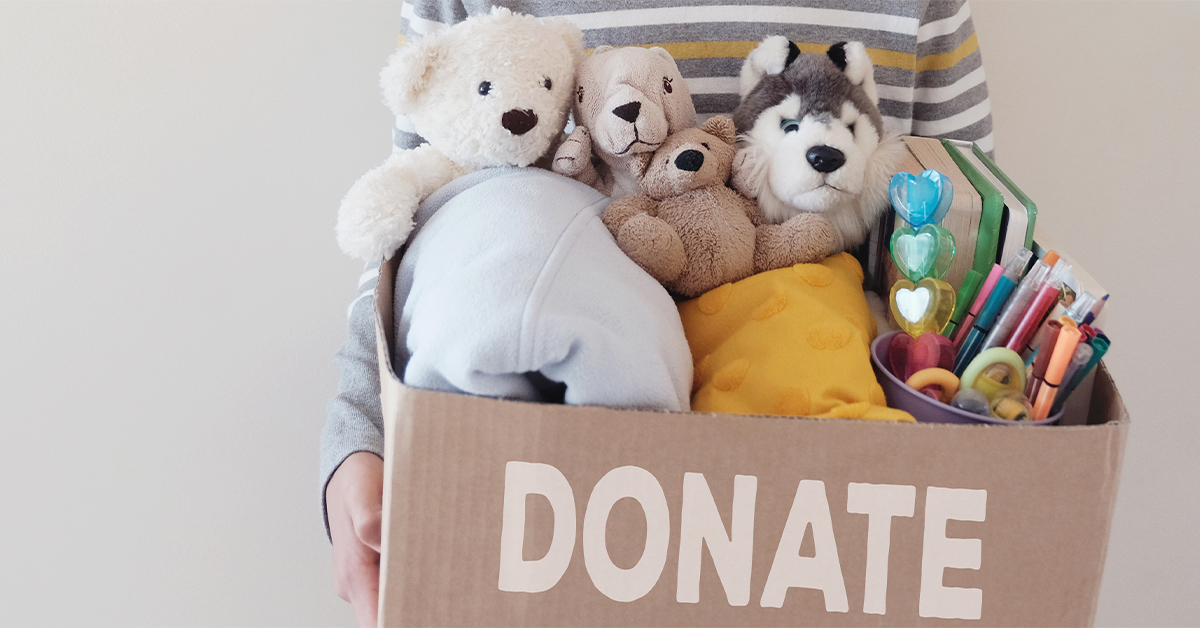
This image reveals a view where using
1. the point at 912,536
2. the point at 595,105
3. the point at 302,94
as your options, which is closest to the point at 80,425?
the point at 302,94

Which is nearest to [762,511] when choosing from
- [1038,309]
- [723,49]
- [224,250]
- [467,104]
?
[1038,309]

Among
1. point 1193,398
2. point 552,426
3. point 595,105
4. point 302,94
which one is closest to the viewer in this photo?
point 552,426

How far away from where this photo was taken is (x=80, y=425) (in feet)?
3.08

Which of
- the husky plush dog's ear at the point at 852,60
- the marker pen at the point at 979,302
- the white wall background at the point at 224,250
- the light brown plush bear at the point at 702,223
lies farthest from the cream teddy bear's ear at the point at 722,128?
the white wall background at the point at 224,250

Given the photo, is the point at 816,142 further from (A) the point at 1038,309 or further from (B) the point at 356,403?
(B) the point at 356,403

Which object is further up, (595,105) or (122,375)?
(595,105)

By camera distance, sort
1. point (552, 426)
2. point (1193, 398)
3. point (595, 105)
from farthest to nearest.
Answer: point (1193, 398)
point (595, 105)
point (552, 426)

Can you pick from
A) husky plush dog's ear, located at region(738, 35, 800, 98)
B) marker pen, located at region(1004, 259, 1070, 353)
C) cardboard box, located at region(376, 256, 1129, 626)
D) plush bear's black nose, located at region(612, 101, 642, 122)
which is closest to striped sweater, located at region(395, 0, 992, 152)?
husky plush dog's ear, located at region(738, 35, 800, 98)

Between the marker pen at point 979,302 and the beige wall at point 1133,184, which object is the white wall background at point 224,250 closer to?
the beige wall at point 1133,184

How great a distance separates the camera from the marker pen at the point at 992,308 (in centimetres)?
48

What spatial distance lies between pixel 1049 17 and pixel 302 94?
881 mm

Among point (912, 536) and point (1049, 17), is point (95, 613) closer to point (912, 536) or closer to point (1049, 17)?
point (912, 536)

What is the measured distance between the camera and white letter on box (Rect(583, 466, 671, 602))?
371 millimetres

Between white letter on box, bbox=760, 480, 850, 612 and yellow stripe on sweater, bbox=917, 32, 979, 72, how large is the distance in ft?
1.85
